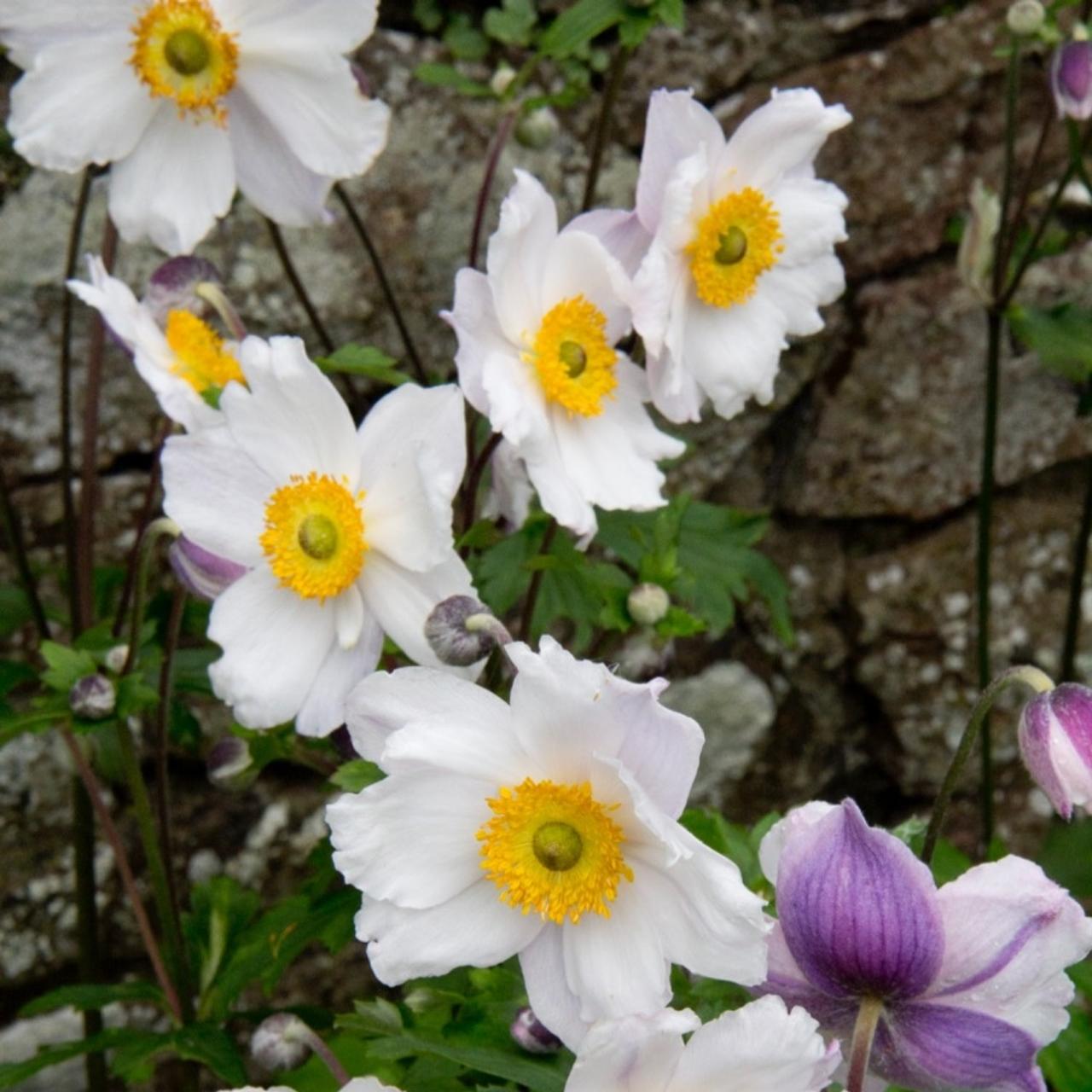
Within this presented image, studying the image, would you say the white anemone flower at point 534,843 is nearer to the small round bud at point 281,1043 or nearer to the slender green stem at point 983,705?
the slender green stem at point 983,705

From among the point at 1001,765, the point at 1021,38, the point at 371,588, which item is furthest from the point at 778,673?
the point at 371,588

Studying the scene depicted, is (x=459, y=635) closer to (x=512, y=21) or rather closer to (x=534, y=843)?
(x=534, y=843)

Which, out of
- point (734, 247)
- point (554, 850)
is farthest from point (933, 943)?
point (734, 247)

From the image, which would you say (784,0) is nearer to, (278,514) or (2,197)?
(2,197)

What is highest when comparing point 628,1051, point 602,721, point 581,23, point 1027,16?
point 1027,16

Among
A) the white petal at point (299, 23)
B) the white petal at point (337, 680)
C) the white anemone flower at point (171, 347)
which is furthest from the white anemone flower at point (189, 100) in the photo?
the white petal at point (337, 680)
